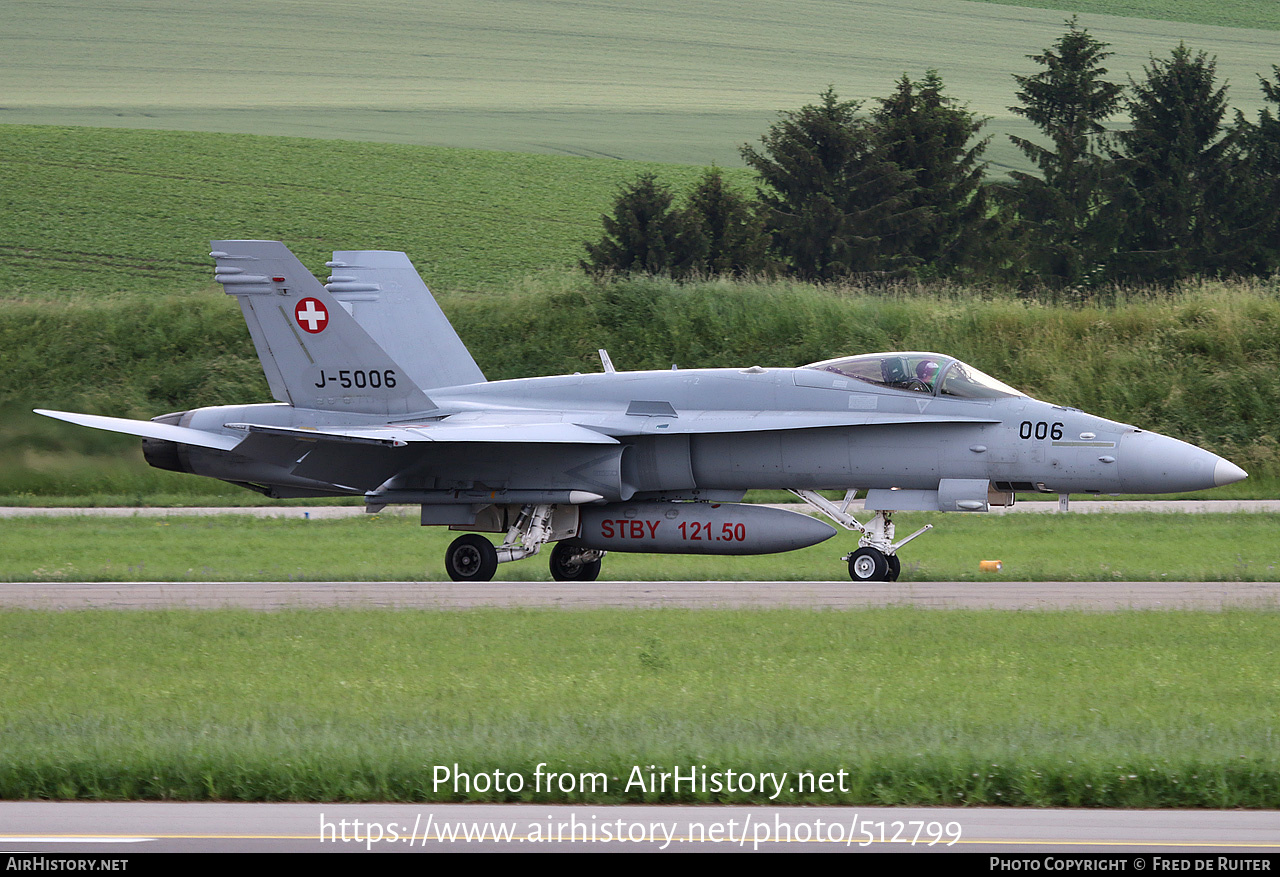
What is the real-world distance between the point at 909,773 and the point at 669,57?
71.6 m

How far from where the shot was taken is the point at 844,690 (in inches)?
335

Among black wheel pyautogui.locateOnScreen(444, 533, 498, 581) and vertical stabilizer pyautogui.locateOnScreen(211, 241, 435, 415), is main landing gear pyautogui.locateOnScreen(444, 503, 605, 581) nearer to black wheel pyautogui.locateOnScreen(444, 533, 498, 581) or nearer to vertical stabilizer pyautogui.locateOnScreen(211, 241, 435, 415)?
black wheel pyautogui.locateOnScreen(444, 533, 498, 581)

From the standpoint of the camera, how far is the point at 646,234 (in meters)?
46.7

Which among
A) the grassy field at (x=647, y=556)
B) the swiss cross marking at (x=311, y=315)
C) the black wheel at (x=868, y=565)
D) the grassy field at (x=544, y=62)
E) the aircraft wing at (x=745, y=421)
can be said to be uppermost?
the grassy field at (x=544, y=62)

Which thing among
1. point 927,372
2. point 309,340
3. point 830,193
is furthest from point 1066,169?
point 309,340

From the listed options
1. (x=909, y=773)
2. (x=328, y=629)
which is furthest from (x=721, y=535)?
(x=909, y=773)

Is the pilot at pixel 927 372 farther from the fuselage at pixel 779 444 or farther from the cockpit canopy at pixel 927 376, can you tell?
the fuselage at pixel 779 444

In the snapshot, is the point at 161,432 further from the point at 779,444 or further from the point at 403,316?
the point at 779,444

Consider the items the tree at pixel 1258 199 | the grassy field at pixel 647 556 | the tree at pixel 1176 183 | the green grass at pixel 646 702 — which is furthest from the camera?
the tree at pixel 1176 183

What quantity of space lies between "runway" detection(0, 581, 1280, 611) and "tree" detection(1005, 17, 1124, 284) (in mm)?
36148

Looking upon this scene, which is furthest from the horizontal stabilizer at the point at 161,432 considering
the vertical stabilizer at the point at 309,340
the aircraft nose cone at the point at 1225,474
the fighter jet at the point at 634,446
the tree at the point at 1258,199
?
the tree at the point at 1258,199

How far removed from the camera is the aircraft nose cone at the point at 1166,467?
563 inches

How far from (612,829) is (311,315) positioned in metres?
12.7

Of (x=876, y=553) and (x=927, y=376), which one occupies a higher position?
(x=927, y=376)
